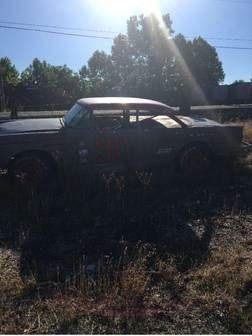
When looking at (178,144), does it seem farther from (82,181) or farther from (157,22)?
(157,22)

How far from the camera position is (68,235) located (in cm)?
572

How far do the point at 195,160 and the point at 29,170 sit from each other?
115 inches

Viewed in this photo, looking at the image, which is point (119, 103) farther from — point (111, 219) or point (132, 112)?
point (111, 219)

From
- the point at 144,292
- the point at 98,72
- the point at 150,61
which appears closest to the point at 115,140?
the point at 144,292

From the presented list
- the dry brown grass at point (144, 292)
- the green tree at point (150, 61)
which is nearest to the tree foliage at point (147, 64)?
the green tree at point (150, 61)

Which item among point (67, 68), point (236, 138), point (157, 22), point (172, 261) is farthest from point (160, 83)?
point (172, 261)

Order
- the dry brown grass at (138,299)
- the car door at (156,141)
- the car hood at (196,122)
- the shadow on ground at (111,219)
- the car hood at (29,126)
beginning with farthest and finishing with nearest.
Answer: the car hood at (196,122)
the car door at (156,141)
the car hood at (29,126)
the shadow on ground at (111,219)
the dry brown grass at (138,299)

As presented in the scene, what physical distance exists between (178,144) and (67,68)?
270 ft

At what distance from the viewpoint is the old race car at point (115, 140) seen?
7.23 m

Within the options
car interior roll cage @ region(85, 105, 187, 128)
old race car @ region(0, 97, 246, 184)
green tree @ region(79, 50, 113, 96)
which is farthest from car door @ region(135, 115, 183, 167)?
green tree @ region(79, 50, 113, 96)

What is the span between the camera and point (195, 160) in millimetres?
8359

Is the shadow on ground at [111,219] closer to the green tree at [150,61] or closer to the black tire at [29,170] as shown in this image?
the black tire at [29,170]

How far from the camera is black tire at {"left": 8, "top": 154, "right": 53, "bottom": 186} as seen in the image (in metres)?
7.18

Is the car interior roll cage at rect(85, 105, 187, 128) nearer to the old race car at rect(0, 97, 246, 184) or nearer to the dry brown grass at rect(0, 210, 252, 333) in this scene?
the old race car at rect(0, 97, 246, 184)
